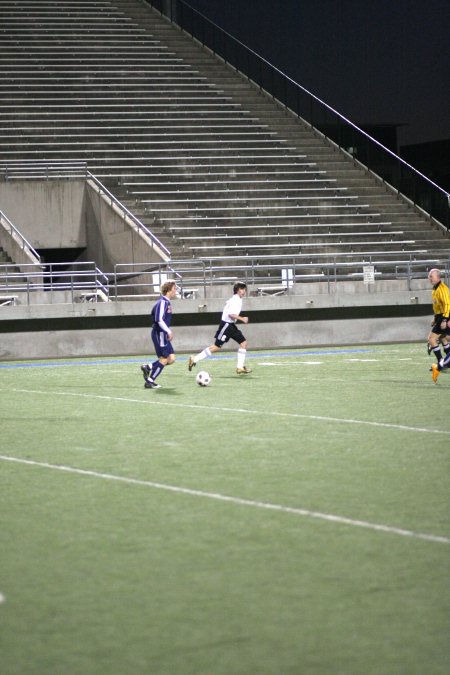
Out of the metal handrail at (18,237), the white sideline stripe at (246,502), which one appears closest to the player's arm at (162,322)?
the white sideline stripe at (246,502)

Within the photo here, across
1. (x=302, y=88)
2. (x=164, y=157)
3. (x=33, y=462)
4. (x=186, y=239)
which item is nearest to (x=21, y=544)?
(x=33, y=462)

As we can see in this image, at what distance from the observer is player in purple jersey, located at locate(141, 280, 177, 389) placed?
1695cm

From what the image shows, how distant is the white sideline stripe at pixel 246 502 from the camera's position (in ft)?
22.1

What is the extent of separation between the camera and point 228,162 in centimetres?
3878

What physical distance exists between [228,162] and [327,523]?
1280 inches

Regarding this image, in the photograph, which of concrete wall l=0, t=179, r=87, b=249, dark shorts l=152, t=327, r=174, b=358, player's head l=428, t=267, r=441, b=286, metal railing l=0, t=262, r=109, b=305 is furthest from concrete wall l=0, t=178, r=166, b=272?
player's head l=428, t=267, r=441, b=286

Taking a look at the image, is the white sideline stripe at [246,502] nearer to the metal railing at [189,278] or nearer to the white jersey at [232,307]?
the white jersey at [232,307]

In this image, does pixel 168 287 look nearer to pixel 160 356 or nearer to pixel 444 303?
pixel 160 356

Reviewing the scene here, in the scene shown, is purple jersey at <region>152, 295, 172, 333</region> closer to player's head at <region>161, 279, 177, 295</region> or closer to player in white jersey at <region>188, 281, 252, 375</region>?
player's head at <region>161, 279, 177, 295</region>

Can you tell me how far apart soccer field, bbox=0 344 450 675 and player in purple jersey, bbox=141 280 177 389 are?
10.7 ft

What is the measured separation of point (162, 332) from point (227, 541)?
34.5 feet

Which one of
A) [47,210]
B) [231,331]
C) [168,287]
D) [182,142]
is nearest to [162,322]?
[168,287]

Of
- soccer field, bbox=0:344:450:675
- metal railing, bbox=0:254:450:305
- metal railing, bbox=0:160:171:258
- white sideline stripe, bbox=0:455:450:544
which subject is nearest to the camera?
soccer field, bbox=0:344:450:675

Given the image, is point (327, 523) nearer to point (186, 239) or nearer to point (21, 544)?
point (21, 544)
